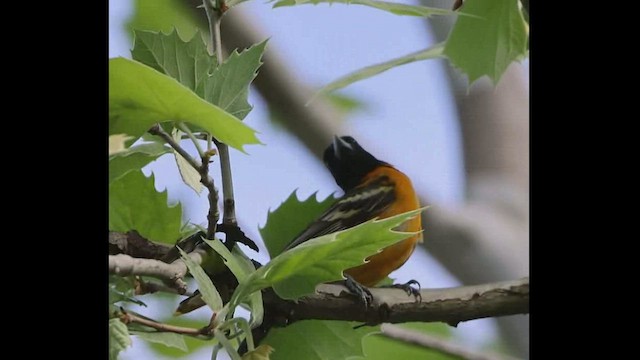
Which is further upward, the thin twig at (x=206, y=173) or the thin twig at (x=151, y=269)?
the thin twig at (x=206, y=173)

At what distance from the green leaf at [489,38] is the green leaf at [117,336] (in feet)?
1.28

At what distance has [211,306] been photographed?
72cm

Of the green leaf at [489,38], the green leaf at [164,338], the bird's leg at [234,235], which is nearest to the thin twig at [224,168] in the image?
the bird's leg at [234,235]

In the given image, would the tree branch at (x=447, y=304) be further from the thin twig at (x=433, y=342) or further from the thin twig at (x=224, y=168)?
the thin twig at (x=224, y=168)

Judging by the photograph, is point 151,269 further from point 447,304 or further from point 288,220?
point 447,304

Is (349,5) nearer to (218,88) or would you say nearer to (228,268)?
(218,88)

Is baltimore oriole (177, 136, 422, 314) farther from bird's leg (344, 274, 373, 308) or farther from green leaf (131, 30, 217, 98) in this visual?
green leaf (131, 30, 217, 98)

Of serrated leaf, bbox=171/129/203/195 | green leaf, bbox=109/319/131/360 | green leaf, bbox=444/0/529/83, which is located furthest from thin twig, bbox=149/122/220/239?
green leaf, bbox=444/0/529/83

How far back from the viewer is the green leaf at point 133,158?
0.74 m

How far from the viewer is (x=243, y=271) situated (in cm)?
74

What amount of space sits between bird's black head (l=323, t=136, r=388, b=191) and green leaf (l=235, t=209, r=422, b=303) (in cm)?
7
